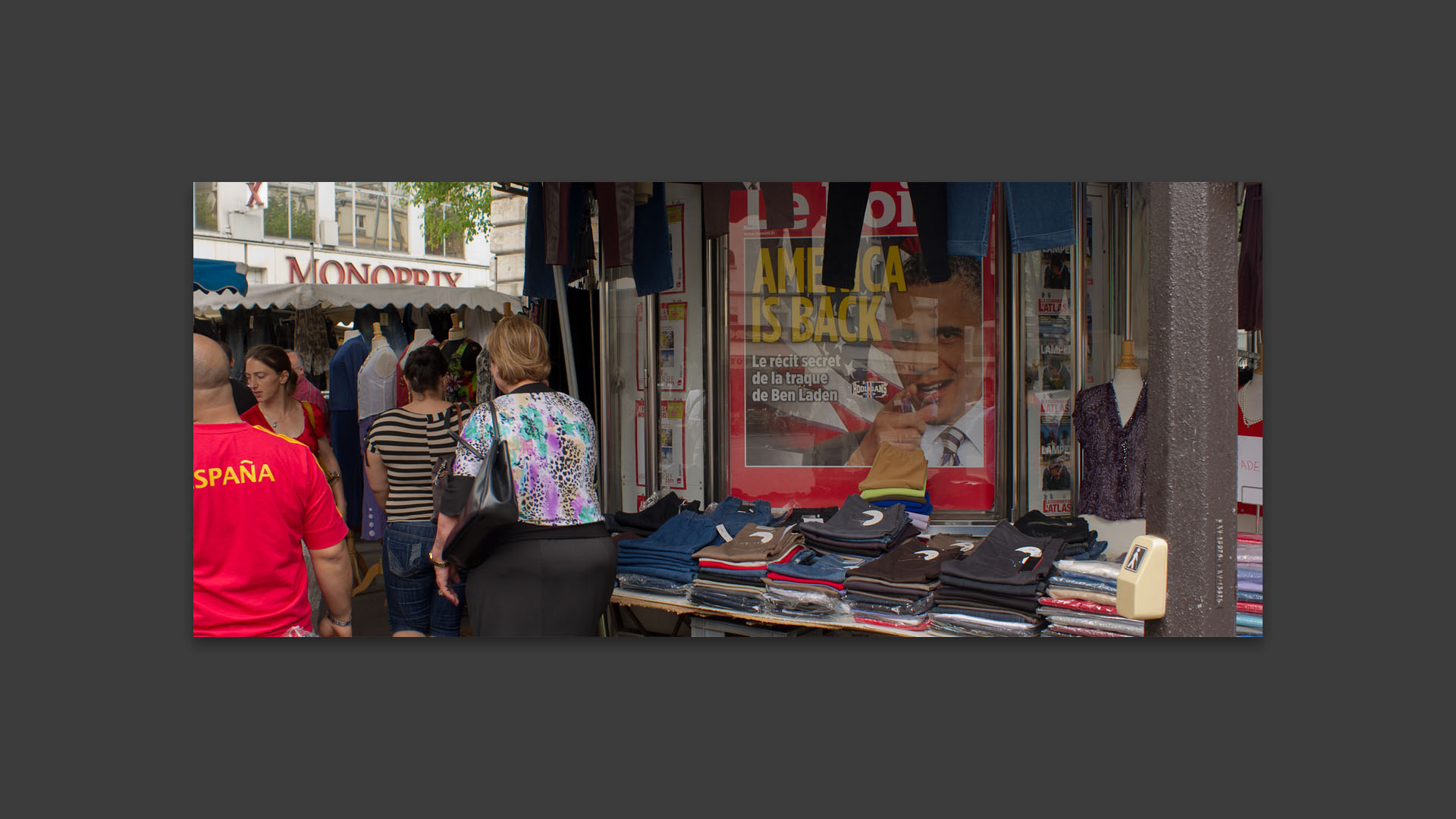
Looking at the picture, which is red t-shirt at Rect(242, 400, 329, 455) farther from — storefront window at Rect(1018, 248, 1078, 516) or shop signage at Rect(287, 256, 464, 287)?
storefront window at Rect(1018, 248, 1078, 516)

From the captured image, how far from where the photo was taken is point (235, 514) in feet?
10.7

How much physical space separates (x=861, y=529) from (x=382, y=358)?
3.02m

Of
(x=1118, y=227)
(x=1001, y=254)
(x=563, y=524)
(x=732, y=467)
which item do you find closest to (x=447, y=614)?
(x=563, y=524)

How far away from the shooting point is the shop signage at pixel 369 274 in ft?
18.7

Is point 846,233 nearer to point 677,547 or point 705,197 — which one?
point 705,197

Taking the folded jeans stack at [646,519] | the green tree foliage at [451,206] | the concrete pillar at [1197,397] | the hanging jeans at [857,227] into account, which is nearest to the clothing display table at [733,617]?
the folded jeans stack at [646,519]

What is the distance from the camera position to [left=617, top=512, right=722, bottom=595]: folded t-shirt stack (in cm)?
470

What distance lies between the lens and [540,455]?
3484 millimetres

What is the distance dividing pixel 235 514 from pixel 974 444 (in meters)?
3.89

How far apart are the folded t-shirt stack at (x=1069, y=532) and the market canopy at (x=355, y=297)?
3189mm

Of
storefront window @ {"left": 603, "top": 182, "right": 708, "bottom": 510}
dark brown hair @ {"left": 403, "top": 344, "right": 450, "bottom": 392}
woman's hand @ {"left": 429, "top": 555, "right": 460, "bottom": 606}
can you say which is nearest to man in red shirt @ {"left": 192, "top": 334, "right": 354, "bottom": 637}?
woman's hand @ {"left": 429, "top": 555, "right": 460, "bottom": 606}

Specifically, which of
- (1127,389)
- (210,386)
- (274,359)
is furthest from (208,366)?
(1127,389)

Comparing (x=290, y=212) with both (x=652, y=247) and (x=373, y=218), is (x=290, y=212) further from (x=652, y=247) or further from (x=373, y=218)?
(x=652, y=247)

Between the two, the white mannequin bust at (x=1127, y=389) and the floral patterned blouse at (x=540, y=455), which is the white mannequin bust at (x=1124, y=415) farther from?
the floral patterned blouse at (x=540, y=455)
